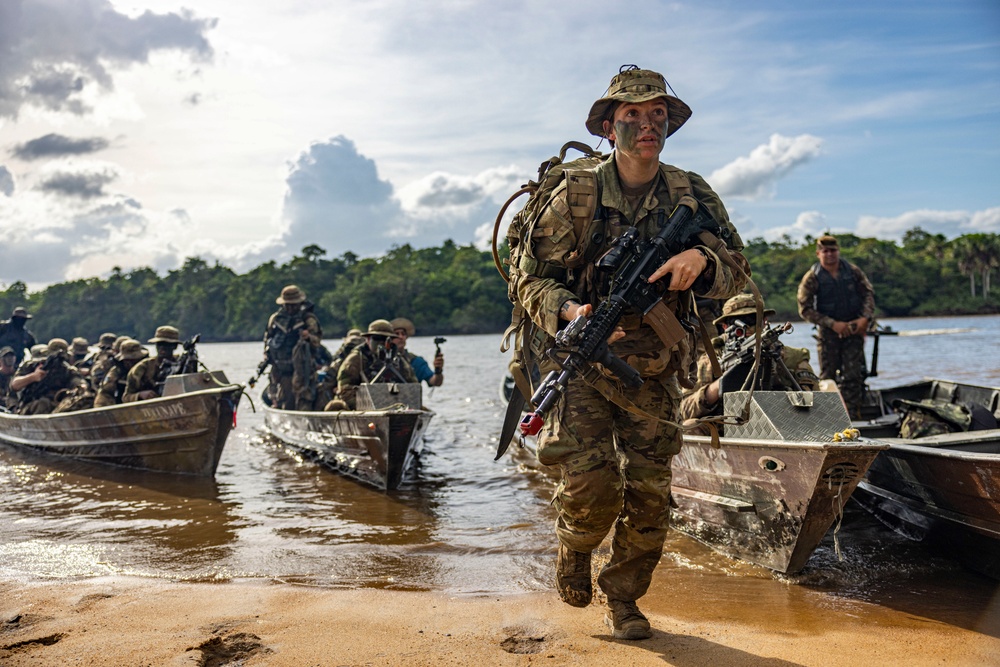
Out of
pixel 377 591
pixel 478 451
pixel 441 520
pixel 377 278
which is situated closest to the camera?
pixel 377 591

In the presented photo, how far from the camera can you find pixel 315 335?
1278 cm

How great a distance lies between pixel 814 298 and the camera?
30.9 ft

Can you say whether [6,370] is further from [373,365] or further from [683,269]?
[683,269]

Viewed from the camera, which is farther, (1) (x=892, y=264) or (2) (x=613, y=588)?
(1) (x=892, y=264)

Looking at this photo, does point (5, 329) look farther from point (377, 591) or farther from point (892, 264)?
point (892, 264)

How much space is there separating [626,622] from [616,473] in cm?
73

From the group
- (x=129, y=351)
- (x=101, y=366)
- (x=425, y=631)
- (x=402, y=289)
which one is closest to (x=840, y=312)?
(x=425, y=631)

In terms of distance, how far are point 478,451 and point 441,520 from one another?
4.76m

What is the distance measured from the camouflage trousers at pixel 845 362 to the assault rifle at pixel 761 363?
10.7 feet

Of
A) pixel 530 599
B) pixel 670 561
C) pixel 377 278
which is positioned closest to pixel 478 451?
pixel 670 561

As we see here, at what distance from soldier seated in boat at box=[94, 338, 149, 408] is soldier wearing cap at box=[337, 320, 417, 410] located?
10.4 feet

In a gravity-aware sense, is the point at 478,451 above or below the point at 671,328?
below

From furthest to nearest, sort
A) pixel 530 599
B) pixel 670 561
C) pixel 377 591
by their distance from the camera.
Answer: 1. pixel 670 561
2. pixel 377 591
3. pixel 530 599

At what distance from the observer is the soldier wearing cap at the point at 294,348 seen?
12641 mm
